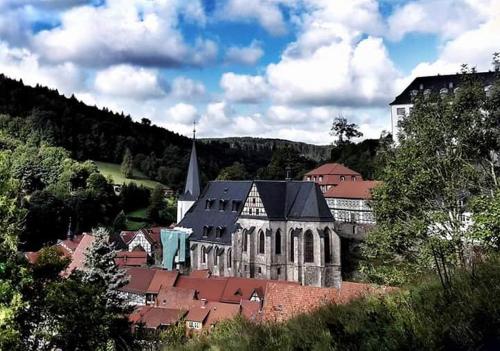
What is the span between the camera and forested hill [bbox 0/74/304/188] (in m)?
115

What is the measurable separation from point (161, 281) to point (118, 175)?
77.7 meters

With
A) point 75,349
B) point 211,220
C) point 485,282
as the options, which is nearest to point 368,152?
Result: point 211,220

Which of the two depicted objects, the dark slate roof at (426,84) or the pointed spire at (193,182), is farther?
the dark slate roof at (426,84)

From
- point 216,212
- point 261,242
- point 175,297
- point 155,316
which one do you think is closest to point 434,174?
point 155,316

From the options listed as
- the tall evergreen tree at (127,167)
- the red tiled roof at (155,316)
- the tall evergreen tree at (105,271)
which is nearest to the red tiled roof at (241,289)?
the red tiled roof at (155,316)

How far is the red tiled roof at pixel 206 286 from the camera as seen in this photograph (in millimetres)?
33875

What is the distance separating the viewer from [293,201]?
141 feet

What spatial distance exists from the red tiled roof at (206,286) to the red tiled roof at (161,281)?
67cm

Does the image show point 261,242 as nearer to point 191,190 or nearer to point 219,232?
point 219,232

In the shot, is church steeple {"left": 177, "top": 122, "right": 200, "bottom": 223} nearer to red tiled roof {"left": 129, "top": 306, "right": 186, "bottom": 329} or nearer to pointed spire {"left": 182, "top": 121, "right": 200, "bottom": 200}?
pointed spire {"left": 182, "top": 121, "right": 200, "bottom": 200}

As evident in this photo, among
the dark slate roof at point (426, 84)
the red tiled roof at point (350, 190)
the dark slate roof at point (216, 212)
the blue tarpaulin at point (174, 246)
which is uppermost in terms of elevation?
the dark slate roof at point (426, 84)

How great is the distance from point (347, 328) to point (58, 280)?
51.6 ft

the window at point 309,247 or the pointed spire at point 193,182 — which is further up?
the pointed spire at point 193,182

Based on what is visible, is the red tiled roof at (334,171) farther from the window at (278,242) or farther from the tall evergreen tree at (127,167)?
the tall evergreen tree at (127,167)
